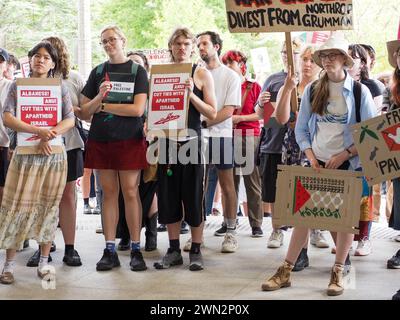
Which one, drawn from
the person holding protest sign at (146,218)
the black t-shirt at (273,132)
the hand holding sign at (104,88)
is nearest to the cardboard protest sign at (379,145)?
the black t-shirt at (273,132)

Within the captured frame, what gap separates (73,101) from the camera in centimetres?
583

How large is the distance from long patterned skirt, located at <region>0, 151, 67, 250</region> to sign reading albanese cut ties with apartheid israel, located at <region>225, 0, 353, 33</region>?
1.74 meters

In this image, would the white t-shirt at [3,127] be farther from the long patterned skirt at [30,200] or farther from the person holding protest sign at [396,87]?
the person holding protest sign at [396,87]

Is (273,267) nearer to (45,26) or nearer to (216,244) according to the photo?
(216,244)

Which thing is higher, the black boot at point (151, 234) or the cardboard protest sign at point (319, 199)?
the cardboard protest sign at point (319, 199)

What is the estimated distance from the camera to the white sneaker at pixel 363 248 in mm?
6270

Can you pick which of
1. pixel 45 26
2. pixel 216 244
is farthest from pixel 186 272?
pixel 45 26

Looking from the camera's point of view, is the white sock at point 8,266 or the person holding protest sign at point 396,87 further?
the white sock at point 8,266

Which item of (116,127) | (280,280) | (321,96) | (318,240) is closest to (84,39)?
(318,240)

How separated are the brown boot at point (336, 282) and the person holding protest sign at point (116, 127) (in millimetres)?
1539

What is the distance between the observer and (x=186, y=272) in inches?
221

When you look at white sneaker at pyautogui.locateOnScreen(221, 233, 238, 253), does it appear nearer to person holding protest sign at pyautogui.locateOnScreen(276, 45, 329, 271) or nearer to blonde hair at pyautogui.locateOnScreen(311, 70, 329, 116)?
person holding protest sign at pyautogui.locateOnScreen(276, 45, 329, 271)

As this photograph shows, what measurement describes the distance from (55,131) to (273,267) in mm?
2109

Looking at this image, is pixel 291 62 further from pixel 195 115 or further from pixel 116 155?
pixel 116 155
